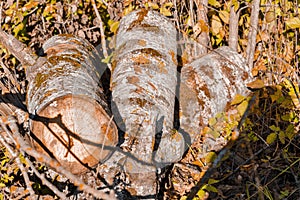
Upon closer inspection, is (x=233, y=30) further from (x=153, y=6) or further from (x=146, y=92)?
(x=146, y=92)

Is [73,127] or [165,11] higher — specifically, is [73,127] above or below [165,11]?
below

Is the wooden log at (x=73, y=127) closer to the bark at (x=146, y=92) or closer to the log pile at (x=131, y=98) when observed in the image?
the log pile at (x=131, y=98)

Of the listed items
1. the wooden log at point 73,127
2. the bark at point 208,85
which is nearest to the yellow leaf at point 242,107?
the bark at point 208,85

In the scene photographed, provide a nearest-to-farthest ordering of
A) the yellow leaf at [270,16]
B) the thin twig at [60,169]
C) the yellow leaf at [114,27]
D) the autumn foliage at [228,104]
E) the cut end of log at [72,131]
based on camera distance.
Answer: the thin twig at [60,169] → the cut end of log at [72,131] → the autumn foliage at [228,104] → the yellow leaf at [270,16] → the yellow leaf at [114,27]

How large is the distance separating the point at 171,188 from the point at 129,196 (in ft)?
2.14

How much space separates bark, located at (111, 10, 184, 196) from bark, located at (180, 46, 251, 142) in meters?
0.20

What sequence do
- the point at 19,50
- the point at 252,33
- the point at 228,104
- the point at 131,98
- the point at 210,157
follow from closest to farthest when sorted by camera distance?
the point at 131,98
the point at 210,157
the point at 19,50
the point at 228,104
the point at 252,33

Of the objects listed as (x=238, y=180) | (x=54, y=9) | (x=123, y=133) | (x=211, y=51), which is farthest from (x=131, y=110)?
(x=54, y=9)

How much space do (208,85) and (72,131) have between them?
1380mm

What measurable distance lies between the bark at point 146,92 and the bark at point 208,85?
0.66ft

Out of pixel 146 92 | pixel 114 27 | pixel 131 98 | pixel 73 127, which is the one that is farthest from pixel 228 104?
pixel 73 127

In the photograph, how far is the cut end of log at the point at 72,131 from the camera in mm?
3139

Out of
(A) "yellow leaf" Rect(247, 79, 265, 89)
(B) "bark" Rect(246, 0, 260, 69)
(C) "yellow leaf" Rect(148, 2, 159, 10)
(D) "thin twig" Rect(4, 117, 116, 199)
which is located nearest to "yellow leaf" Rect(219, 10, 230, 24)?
(B) "bark" Rect(246, 0, 260, 69)

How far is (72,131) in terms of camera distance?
3146 mm
